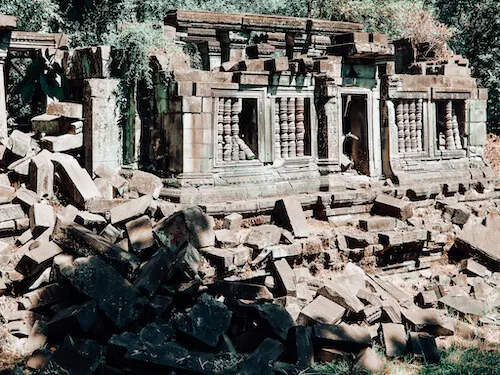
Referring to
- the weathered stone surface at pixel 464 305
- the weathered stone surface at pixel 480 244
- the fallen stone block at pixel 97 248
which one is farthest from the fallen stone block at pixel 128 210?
the weathered stone surface at pixel 480 244

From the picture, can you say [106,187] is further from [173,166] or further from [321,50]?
[321,50]

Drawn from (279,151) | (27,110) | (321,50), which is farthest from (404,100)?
(27,110)

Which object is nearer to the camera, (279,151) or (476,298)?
(476,298)

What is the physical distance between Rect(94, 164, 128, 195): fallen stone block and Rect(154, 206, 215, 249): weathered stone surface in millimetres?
1399

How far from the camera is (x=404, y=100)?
10.2m

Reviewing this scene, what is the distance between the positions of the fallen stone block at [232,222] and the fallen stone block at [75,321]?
8.22 ft

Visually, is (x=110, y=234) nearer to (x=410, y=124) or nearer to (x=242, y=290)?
(x=242, y=290)

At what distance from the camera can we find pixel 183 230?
22.9 ft

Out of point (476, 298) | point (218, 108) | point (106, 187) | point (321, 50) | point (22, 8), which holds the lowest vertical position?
point (476, 298)

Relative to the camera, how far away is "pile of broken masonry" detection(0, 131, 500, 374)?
17.5ft

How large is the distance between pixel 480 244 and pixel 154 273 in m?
5.48

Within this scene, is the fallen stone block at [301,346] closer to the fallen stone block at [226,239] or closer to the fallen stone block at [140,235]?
the fallen stone block at [226,239]

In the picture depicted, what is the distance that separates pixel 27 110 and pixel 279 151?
920 centimetres

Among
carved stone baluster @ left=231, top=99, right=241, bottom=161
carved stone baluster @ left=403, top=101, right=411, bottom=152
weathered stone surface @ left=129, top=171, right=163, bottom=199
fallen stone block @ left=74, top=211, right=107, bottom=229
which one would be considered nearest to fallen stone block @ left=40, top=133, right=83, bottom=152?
weathered stone surface @ left=129, top=171, right=163, bottom=199
